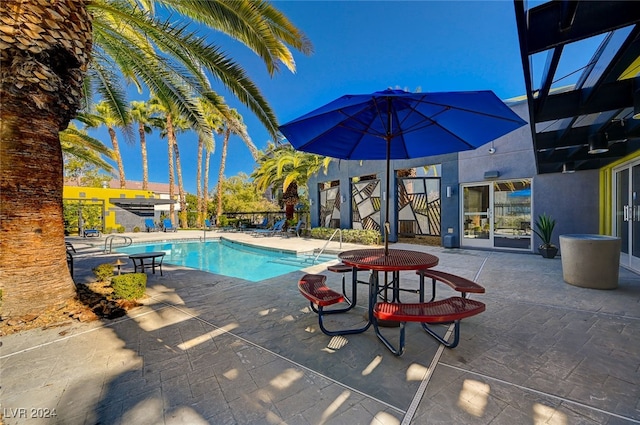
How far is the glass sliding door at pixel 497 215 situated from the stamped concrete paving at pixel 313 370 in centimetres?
518

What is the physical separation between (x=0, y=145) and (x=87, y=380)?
3.08 metres

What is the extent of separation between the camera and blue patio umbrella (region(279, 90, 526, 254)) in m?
2.70

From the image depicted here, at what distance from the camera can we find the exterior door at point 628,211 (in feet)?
18.0

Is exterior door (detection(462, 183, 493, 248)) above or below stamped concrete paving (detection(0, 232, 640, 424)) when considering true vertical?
above

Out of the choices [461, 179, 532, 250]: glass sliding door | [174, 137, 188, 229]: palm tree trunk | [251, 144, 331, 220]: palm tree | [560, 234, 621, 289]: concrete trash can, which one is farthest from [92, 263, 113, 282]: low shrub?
[174, 137, 188, 229]: palm tree trunk

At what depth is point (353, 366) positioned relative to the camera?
7.89ft

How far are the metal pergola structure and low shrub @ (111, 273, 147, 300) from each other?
533 centimetres

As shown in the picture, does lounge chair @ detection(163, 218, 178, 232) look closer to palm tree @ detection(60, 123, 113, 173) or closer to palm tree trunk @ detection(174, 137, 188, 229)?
palm tree trunk @ detection(174, 137, 188, 229)

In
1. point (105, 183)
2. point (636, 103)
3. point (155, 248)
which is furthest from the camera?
point (105, 183)

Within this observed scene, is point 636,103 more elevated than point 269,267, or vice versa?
point 636,103

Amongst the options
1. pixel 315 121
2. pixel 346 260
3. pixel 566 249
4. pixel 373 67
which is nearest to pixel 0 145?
pixel 315 121

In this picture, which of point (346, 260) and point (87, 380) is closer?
point (87, 380)

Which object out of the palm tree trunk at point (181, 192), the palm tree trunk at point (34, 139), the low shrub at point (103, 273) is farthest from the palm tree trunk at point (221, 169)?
the palm tree trunk at point (34, 139)

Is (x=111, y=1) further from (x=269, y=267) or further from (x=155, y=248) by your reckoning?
(x=155, y=248)
